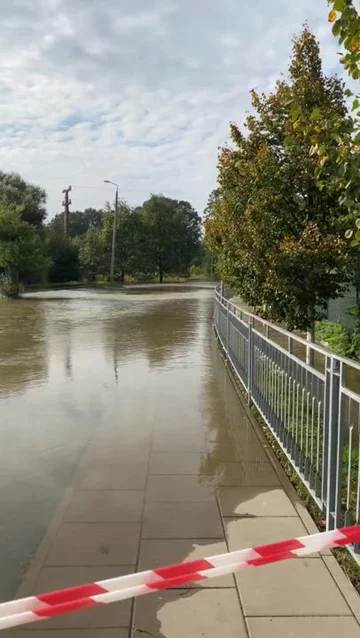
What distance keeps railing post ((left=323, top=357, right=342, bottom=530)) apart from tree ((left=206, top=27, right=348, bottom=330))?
3436 millimetres

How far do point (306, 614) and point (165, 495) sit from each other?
1705 millimetres

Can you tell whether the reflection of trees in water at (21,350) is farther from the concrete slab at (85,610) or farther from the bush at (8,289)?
the bush at (8,289)

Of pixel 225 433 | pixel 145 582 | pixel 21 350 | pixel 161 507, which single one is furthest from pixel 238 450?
pixel 21 350

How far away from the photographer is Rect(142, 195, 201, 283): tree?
57812 mm

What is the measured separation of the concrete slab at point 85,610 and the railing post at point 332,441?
4.07ft

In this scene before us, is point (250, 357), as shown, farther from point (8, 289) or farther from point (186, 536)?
point (8, 289)

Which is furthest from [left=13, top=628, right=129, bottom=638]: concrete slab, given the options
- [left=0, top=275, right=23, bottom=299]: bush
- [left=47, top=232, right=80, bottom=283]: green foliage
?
[left=47, top=232, right=80, bottom=283]: green foliage

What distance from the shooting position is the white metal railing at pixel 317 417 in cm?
330

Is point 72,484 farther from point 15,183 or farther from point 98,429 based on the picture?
point 15,183

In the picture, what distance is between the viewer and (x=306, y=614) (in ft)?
8.86

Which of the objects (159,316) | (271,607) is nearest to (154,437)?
(271,607)

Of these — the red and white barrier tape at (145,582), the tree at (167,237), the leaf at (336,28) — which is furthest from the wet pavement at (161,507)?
the tree at (167,237)

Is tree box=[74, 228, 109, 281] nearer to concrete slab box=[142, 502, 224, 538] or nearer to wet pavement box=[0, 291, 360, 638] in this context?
wet pavement box=[0, 291, 360, 638]

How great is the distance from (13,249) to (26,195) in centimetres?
1604
